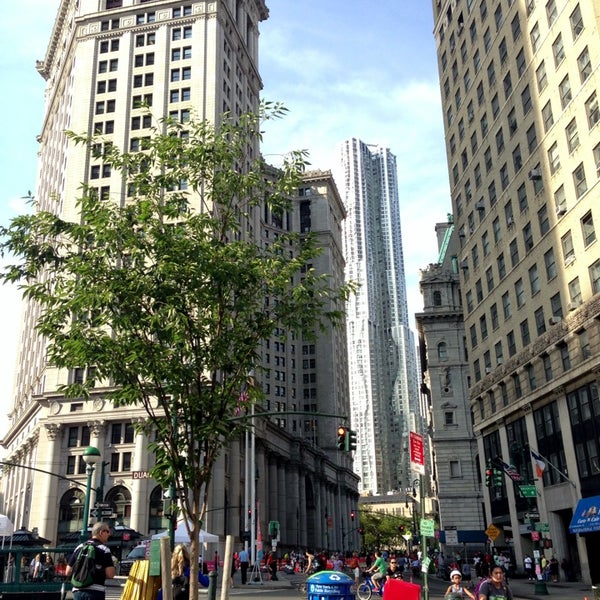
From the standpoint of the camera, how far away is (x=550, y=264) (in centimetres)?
4534

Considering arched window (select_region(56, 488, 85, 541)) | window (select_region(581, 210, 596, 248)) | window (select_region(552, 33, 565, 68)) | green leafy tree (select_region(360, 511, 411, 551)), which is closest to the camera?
window (select_region(581, 210, 596, 248))

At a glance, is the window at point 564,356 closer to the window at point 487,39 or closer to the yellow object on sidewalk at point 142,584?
the window at point 487,39

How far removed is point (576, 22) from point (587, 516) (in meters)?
29.7

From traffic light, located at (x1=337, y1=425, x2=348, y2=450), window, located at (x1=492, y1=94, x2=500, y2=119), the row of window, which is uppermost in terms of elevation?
window, located at (x1=492, y1=94, x2=500, y2=119)

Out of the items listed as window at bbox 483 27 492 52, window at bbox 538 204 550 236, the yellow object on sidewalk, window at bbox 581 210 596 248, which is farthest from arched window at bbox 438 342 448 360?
the yellow object on sidewalk

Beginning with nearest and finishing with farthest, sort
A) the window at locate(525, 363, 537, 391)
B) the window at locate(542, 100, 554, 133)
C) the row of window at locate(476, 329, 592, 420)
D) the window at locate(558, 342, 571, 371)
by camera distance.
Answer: the row of window at locate(476, 329, 592, 420) < the window at locate(558, 342, 571, 371) < the window at locate(542, 100, 554, 133) < the window at locate(525, 363, 537, 391)

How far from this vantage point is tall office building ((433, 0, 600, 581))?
133 ft

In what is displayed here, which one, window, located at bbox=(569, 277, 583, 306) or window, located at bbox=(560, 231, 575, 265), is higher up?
window, located at bbox=(560, 231, 575, 265)

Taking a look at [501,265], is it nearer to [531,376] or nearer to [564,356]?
[531,376]

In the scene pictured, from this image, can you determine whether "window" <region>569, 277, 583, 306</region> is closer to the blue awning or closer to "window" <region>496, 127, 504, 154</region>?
the blue awning

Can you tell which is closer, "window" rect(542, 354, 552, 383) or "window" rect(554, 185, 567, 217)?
"window" rect(554, 185, 567, 217)

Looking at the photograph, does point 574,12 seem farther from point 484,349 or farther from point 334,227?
point 334,227

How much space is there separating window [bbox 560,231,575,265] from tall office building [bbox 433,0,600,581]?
0.07 metres

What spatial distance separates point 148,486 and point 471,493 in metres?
38.2
